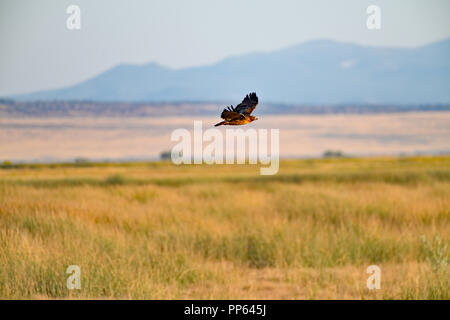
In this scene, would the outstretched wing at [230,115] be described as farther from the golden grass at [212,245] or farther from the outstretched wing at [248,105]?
the golden grass at [212,245]

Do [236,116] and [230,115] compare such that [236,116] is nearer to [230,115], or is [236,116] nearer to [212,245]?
[230,115]

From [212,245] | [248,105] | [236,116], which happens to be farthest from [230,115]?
[212,245]

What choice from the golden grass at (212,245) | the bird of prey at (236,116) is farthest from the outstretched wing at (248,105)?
the golden grass at (212,245)

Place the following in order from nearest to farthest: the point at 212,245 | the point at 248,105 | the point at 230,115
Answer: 1. the point at 230,115
2. the point at 248,105
3. the point at 212,245

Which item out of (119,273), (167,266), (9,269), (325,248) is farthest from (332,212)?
(9,269)

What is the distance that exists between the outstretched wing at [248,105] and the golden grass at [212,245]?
4675 millimetres

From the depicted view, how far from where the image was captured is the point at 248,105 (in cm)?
190

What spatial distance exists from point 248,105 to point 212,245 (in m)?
12.2

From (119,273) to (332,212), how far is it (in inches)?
388

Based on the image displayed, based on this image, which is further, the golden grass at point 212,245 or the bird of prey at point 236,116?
the golden grass at point 212,245

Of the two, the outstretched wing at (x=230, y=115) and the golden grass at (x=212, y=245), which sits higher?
the outstretched wing at (x=230, y=115)

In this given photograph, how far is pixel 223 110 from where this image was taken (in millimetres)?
1811

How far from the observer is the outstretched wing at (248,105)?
184cm

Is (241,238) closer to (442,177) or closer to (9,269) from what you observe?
(9,269)
